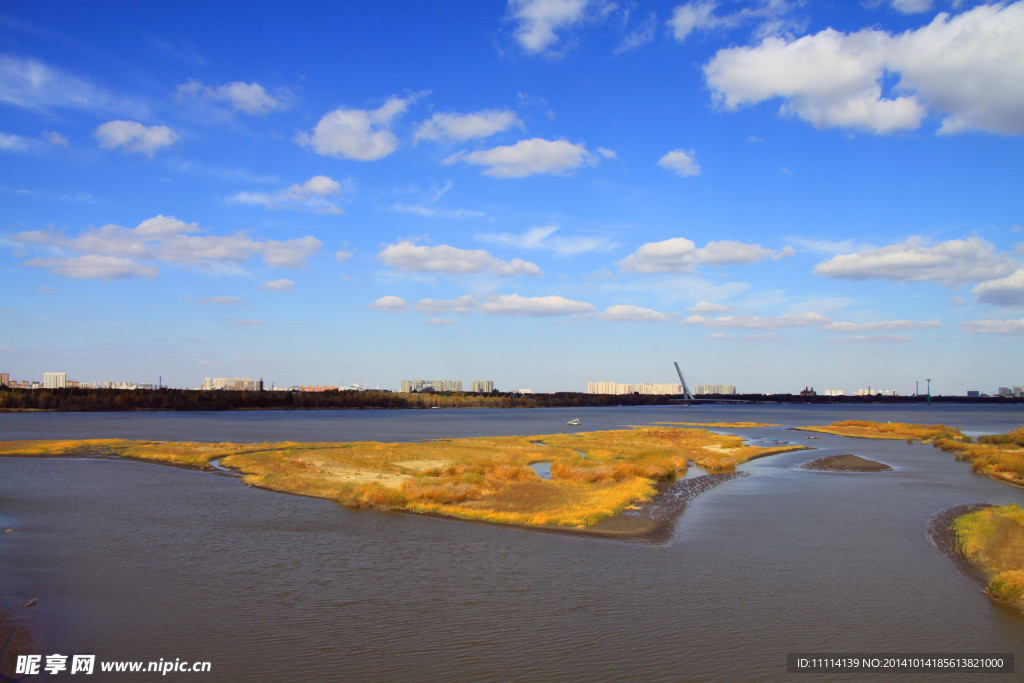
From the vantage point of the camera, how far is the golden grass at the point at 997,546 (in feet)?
60.1

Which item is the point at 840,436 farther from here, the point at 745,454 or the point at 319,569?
the point at 319,569

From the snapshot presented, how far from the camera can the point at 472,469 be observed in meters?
40.8

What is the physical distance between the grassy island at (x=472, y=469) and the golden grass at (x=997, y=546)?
13869 millimetres

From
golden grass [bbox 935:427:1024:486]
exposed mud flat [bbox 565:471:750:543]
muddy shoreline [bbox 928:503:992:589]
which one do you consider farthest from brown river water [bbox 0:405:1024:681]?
golden grass [bbox 935:427:1024:486]

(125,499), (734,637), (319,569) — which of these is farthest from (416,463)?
(734,637)

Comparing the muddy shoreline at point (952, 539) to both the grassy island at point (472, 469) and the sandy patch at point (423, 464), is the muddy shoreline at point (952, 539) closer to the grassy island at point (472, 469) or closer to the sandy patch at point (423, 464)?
the grassy island at point (472, 469)

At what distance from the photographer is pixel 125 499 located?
1332 inches

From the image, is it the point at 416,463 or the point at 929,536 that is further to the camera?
the point at 416,463

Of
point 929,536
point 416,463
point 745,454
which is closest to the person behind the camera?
point 929,536

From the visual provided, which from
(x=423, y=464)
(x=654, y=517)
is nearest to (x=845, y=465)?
(x=654, y=517)

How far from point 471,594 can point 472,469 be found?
2219 cm

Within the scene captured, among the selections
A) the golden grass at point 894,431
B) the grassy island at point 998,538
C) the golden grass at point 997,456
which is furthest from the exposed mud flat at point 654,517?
the golden grass at point 894,431

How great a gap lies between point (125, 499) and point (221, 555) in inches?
586

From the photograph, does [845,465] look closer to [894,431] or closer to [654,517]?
[654,517]
